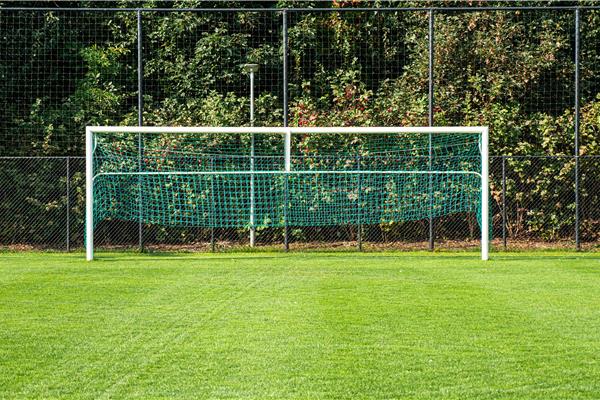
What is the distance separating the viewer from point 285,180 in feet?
59.6

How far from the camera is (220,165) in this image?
749 inches

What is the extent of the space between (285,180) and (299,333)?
10.1m

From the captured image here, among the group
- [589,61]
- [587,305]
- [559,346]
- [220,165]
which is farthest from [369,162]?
[559,346]

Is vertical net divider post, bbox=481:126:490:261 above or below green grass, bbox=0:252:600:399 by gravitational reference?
above

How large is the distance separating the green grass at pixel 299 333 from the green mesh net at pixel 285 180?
4.44 meters

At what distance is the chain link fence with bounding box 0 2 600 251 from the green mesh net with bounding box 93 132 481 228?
55cm

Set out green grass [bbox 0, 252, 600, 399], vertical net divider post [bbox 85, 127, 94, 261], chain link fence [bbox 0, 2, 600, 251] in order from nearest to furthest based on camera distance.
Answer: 1. green grass [bbox 0, 252, 600, 399]
2. vertical net divider post [bbox 85, 127, 94, 261]
3. chain link fence [bbox 0, 2, 600, 251]

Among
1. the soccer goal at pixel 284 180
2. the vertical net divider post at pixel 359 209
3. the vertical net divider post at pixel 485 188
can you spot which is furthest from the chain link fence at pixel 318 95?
the vertical net divider post at pixel 485 188

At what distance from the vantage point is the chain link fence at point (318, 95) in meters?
19.0

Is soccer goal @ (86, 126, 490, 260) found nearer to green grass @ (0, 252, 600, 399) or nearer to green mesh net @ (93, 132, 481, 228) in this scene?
green mesh net @ (93, 132, 481, 228)

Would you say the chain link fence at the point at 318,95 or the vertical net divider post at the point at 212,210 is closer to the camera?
the vertical net divider post at the point at 212,210

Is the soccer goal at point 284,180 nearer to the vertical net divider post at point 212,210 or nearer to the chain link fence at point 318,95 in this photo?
the vertical net divider post at point 212,210

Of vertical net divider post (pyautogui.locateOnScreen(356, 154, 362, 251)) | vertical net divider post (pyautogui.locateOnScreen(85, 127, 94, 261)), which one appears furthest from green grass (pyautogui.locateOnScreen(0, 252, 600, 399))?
vertical net divider post (pyautogui.locateOnScreen(356, 154, 362, 251))

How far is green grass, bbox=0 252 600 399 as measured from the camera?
6281 millimetres
